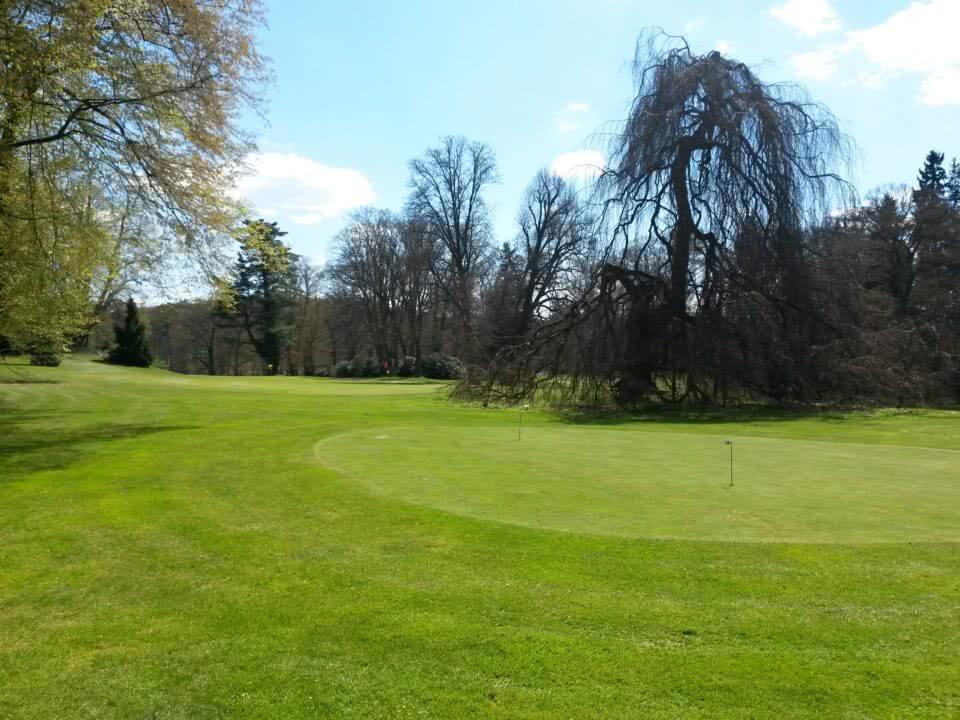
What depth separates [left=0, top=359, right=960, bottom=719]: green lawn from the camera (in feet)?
11.8

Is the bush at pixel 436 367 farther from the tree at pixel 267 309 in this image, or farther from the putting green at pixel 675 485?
the putting green at pixel 675 485

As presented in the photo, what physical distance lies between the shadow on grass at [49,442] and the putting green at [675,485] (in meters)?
4.27

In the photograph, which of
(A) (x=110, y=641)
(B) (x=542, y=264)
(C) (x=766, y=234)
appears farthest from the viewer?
(B) (x=542, y=264)

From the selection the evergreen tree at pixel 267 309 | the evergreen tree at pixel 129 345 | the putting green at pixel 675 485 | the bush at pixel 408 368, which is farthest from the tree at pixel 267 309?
the putting green at pixel 675 485

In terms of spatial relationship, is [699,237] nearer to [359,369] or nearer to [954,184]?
[954,184]

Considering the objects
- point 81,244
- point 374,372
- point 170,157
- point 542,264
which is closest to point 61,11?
point 170,157

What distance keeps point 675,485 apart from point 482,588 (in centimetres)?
383

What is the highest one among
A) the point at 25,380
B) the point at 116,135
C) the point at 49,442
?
the point at 116,135

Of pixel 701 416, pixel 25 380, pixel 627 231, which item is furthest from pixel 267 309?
pixel 701 416

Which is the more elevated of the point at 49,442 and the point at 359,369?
the point at 359,369

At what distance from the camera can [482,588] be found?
4.94 meters

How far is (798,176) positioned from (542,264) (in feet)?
97.7

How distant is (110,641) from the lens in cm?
424

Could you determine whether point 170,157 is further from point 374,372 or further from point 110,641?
point 374,372
